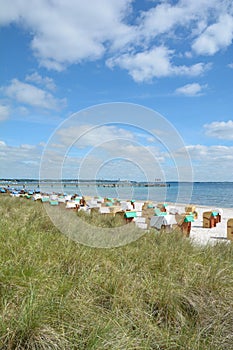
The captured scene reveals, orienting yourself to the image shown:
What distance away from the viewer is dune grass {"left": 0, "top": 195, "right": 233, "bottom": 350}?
2029 mm

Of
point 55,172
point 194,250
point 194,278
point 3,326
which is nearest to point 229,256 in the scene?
point 194,250

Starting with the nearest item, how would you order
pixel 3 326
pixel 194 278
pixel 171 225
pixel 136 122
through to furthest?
pixel 3 326 → pixel 194 278 → pixel 136 122 → pixel 171 225

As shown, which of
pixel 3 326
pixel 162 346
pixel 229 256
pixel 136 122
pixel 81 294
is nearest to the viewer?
pixel 3 326

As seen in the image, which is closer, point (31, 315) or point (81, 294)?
point (31, 315)

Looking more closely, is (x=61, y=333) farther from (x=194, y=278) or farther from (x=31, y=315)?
(x=194, y=278)

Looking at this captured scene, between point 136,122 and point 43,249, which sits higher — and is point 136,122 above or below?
above

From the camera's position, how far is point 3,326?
76.3 inches

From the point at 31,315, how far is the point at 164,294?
129 cm

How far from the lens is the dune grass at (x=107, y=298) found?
203cm

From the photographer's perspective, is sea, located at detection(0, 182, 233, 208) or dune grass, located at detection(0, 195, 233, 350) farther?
sea, located at detection(0, 182, 233, 208)

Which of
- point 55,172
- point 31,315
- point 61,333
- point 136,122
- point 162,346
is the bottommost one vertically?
point 162,346

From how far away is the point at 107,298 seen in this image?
2.73 m

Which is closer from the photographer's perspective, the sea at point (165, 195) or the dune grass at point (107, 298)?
the dune grass at point (107, 298)

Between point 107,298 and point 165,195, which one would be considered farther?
point 165,195
